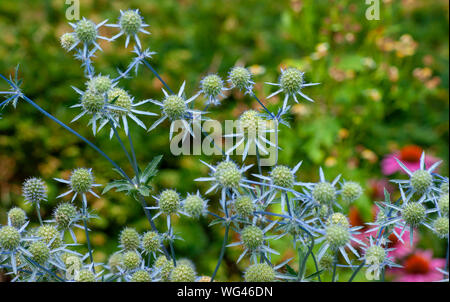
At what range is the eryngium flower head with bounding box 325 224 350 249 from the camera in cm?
94

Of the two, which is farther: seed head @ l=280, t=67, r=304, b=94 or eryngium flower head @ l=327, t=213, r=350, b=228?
seed head @ l=280, t=67, r=304, b=94

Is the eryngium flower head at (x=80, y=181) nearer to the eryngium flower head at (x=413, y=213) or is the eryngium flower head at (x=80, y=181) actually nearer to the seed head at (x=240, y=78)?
the seed head at (x=240, y=78)

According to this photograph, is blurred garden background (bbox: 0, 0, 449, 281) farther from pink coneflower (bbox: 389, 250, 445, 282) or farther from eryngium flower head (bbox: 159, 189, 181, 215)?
eryngium flower head (bbox: 159, 189, 181, 215)

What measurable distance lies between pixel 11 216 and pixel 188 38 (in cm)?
222

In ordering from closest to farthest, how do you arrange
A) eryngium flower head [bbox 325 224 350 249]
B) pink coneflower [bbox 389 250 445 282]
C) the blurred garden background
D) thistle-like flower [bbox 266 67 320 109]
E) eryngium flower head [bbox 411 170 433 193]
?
eryngium flower head [bbox 325 224 350 249], eryngium flower head [bbox 411 170 433 193], thistle-like flower [bbox 266 67 320 109], pink coneflower [bbox 389 250 445 282], the blurred garden background

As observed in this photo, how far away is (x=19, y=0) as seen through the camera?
3.06 m

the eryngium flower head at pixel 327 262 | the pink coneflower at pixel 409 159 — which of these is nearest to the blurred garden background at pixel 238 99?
the pink coneflower at pixel 409 159

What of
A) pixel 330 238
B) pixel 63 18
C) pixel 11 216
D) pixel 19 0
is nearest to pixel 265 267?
pixel 330 238

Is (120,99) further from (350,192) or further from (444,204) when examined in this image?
(444,204)

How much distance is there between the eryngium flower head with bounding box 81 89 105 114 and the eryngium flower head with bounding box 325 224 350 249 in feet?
1.93

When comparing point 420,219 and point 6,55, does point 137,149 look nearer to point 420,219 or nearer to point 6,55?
point 6,55

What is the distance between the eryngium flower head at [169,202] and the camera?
1.07 metres

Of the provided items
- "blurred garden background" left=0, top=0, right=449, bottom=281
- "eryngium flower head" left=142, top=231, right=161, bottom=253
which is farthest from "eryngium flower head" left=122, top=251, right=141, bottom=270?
"blurred garden background" left=0, top=0, right=449, bottom=281

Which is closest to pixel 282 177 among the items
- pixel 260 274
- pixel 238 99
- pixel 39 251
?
pixel 260 274
